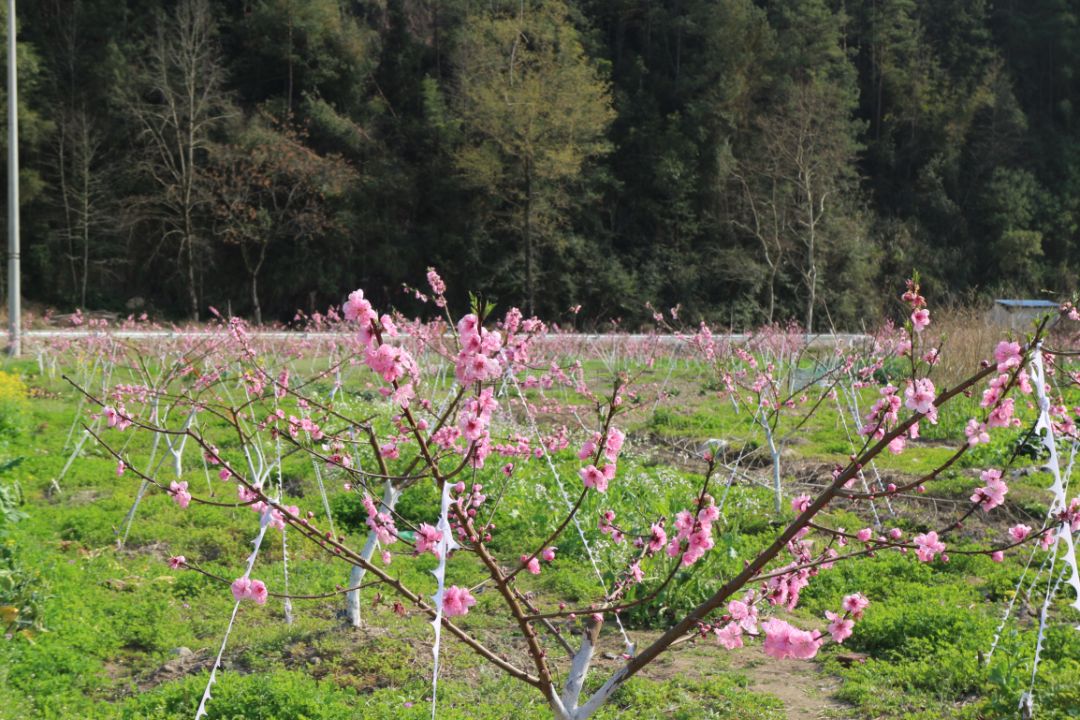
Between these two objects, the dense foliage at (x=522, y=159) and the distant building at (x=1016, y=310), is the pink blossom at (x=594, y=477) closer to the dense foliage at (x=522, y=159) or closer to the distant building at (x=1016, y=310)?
the distant building at (x=1016, y=310)

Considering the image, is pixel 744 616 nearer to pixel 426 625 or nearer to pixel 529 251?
pixel 426 625

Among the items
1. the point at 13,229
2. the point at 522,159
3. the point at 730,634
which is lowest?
the point at 730,634

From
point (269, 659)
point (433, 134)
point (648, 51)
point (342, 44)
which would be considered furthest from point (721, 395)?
point (648, 51)

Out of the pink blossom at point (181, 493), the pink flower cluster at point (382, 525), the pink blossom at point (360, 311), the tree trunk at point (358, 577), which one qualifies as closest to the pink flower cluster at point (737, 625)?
the pink flower cluster at point (382, 525)

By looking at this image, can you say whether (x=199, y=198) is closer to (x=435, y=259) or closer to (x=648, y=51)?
(x=435, y=259)

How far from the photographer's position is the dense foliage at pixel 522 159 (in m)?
24.6

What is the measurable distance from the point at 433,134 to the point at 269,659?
1007 inches

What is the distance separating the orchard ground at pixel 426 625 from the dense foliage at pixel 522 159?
17.5 metres

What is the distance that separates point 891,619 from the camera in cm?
402

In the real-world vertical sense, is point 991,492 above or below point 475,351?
below

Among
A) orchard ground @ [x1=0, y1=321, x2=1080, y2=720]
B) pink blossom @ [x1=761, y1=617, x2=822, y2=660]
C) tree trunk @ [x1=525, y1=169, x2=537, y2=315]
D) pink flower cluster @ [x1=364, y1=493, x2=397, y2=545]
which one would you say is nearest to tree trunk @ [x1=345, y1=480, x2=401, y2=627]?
orchard ground @ [x1=0, y1=321, x2=1080, y2=720]

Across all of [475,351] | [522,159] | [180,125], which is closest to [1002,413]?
[475,351]

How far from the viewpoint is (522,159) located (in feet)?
85.4

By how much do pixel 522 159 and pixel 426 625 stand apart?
75.1ft
